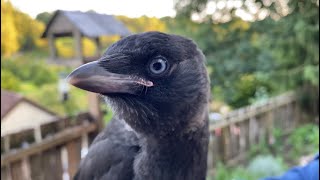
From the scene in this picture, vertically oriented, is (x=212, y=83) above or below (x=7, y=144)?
above

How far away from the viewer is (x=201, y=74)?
2.73ft

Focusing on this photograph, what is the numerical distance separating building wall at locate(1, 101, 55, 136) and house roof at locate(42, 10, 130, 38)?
0.23 metres

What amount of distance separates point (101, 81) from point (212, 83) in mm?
2911

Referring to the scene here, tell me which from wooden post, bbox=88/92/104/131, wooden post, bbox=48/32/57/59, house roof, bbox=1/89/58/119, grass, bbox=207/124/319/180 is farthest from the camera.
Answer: grass, bbox=207/124/319/180

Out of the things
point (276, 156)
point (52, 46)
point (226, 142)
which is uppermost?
point (52, 46)

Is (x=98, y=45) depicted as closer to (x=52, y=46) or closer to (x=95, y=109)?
(x=52, y=46)

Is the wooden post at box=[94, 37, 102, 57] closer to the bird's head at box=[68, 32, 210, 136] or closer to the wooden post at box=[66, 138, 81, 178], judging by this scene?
the wooden post at box=[66, 138, 81, 178]

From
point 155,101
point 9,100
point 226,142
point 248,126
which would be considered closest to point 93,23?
point 9,100

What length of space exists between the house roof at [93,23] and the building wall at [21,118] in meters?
0.23

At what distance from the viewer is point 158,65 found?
729 millimetres

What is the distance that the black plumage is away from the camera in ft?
2.32

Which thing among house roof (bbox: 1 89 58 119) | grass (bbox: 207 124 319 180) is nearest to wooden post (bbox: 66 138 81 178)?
house roof (bbox: 1 89 58 119)

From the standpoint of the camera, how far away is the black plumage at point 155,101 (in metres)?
0.71

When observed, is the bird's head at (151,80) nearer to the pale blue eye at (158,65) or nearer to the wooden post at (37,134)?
the pale blue eye at (158,65)
